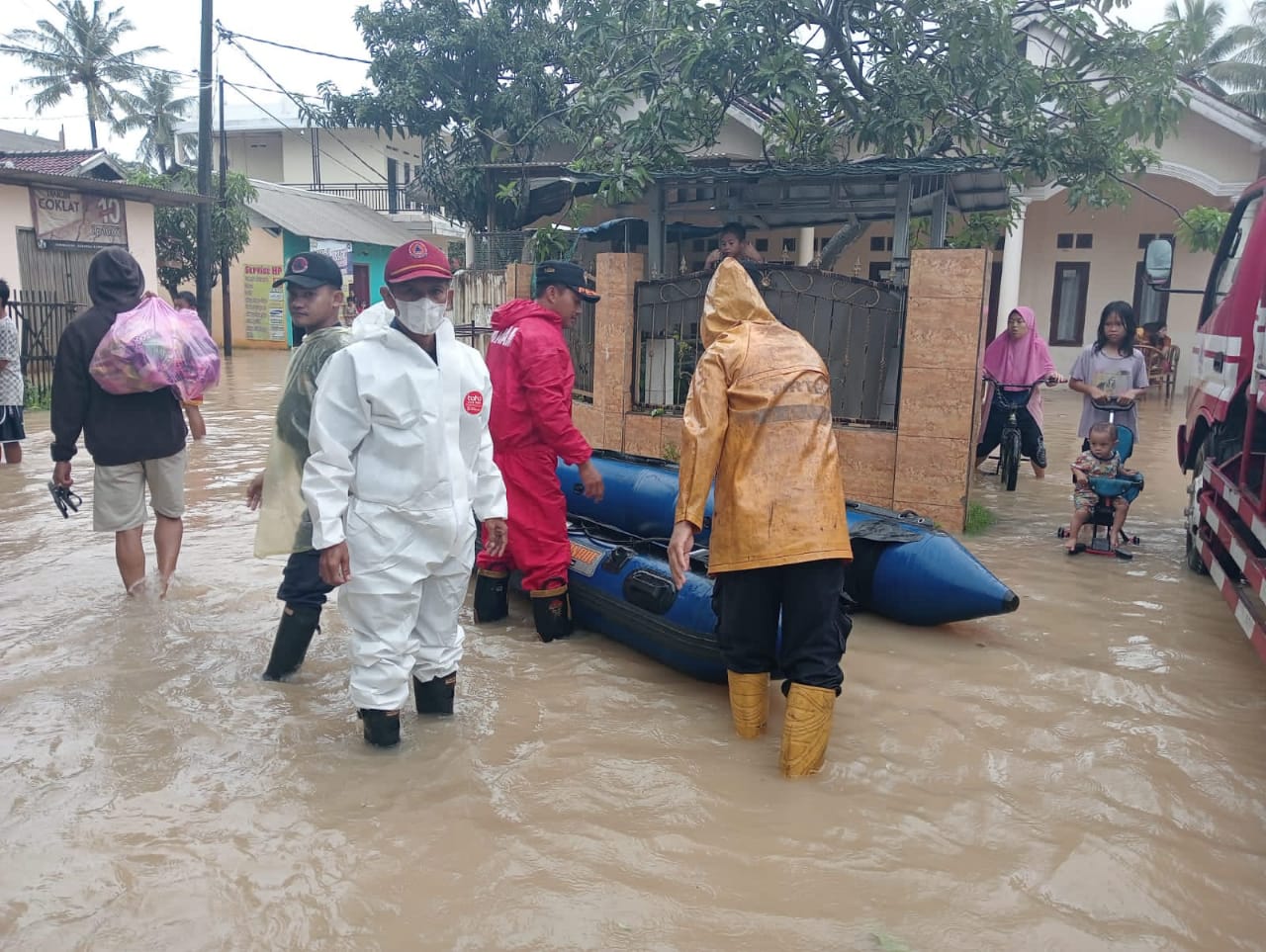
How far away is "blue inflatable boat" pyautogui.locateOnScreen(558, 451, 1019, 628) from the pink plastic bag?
208 centimetres

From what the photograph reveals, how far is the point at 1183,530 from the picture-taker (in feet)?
23.5

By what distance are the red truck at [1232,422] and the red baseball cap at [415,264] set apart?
3.17 meters

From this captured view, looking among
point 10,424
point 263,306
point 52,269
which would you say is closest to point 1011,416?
point 10,424

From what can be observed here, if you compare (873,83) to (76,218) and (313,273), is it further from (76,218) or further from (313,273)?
(76,218)

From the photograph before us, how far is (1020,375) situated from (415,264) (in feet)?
20.7

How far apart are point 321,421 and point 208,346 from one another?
86.9 inches

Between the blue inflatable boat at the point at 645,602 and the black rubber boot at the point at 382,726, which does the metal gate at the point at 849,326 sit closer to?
the blue inflatable boat at the point at 645,602

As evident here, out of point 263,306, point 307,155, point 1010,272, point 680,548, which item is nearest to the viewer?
point 680,548

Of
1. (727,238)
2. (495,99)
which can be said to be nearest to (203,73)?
(495,99)

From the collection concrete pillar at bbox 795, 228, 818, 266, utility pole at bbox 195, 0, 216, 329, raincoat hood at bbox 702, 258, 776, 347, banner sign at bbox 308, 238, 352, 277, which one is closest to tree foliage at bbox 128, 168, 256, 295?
banner sign at bbox 308, 238, 352, 277

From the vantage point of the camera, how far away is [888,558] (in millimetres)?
4977

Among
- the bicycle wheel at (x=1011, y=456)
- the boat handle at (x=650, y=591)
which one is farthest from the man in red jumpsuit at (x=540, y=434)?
the bicycle wheel at (x=1011, y=456)

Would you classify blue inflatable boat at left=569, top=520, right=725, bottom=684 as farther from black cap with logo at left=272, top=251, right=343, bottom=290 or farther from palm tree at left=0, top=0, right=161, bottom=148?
palm tree at left=0, top=0, right=161, bottom=148

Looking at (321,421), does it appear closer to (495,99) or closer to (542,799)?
(542,799)
